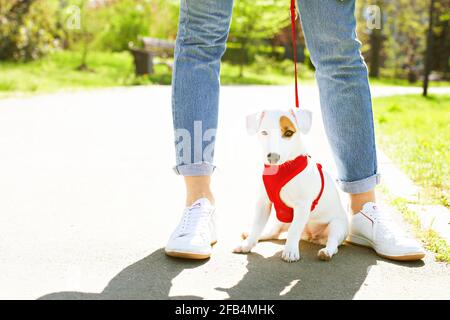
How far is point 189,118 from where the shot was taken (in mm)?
2852

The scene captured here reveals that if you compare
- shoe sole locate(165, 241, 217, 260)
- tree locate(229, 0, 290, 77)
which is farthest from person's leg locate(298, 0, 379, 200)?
tree locate(229, 0, 290, 77)

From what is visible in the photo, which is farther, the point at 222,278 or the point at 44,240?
the point at 44,240

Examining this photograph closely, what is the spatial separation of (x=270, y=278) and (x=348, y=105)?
796 mm

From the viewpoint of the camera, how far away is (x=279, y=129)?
2514mm

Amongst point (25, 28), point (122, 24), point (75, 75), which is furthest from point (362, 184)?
point (122, 24)

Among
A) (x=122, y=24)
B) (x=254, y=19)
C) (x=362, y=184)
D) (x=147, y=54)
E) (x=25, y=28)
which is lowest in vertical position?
(x=362, y=184)

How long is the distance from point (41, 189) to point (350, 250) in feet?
6.18

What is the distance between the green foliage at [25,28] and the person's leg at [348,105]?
1129 cm

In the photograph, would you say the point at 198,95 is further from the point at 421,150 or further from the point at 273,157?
the point at 421,150

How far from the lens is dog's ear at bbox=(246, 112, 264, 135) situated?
2.54 m

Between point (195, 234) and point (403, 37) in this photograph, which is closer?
point (195, 234)

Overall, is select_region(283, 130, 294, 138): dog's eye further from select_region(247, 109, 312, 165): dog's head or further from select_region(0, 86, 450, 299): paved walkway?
select_region(0, 86, 450, 299): paved walkway
